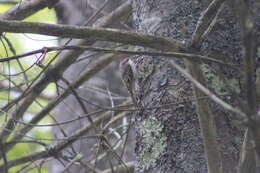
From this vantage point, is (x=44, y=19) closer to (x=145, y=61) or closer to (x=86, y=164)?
(x=86, y=164)

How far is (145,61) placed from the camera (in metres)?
1.15

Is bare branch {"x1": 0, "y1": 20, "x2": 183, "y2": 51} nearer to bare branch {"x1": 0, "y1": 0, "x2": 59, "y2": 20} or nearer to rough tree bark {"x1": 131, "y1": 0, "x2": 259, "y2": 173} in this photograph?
rough tree bark {"x1": 131, "y1": 0, "x2": 259, "y2": 173}

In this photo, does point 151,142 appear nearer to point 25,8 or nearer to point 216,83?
point 216,83

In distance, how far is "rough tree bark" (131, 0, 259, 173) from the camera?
3.32 feet

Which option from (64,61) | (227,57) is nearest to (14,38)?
(64,61)

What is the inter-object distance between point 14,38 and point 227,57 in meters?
1.85

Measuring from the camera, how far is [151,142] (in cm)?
108

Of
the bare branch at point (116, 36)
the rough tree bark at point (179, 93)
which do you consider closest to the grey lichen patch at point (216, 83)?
the rough tree bark at point (179, 93)

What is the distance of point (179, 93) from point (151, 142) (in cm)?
12

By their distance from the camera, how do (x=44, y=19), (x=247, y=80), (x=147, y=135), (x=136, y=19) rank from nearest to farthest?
(x=247, y=80) → (x=147, y=135) → (x=136, y=19) → (x=44, y=19)

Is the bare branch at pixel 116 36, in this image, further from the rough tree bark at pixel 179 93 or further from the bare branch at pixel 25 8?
the bare branch at pixel 25 8

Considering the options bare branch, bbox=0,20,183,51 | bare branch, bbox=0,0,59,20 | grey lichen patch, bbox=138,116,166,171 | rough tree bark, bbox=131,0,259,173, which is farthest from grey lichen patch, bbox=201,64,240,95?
bare branch, bbox=0,0,59,20

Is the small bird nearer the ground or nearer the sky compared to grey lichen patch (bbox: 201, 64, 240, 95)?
nearer the sky

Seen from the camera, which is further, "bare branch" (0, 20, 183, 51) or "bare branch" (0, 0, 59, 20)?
"bare branch" (0, 0, 59, 20)
